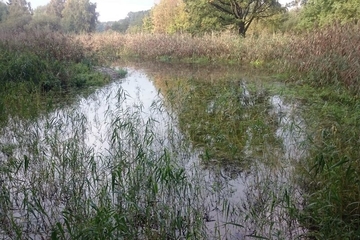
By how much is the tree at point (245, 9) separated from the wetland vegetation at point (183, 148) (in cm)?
1114

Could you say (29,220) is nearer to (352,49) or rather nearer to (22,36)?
(352,49)

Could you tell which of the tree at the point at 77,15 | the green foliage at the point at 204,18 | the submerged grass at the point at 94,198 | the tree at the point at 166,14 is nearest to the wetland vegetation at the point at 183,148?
the submerged grass at the point at 94,198

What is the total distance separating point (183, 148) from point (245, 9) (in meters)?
20.8

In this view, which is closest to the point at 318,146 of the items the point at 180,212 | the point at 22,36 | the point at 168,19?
the point at 180,212

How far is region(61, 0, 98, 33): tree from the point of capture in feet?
145

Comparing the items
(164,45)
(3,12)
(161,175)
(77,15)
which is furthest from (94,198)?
(77,15)

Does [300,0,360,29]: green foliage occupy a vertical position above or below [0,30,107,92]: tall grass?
above

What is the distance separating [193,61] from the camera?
1738 cm

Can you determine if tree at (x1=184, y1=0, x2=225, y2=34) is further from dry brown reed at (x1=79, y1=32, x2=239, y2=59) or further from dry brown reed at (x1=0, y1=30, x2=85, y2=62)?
dry brown reed at (x1=0, y1=30, x2=85, y2=62)

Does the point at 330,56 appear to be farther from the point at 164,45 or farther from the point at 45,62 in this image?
the point at 164,45

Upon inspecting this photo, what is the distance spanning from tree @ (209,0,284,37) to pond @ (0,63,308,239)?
57.1ft

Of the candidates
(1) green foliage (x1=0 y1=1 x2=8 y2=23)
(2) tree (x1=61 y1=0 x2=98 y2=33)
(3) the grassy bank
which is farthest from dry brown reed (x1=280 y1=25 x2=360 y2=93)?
(2) tree (x1=61 y1=0 x2=98 y2=33)

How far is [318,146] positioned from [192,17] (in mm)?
21056

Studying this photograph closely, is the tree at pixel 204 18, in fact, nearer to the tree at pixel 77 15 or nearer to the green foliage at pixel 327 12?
the green foliage at pixel 327 12
